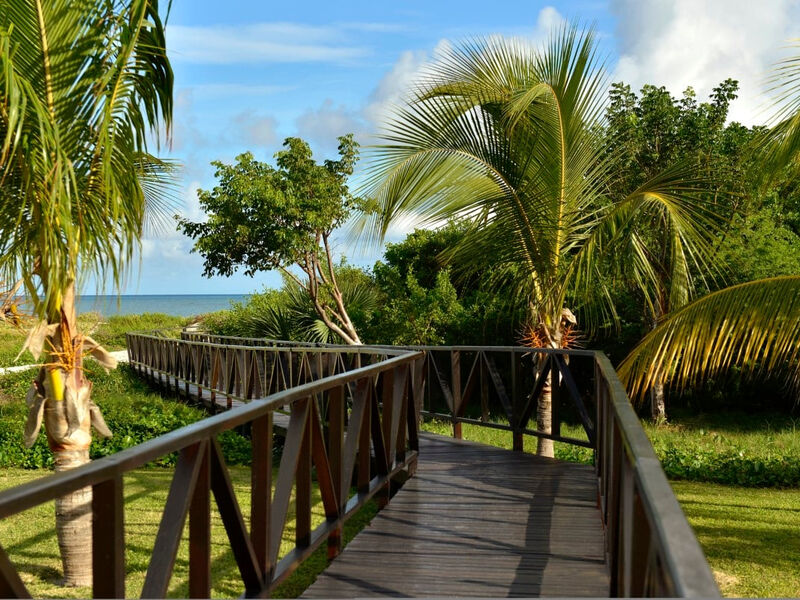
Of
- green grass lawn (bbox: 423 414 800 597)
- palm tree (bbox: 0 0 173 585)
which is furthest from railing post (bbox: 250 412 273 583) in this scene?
green grass lawn (bbox: 423 414 800 597)

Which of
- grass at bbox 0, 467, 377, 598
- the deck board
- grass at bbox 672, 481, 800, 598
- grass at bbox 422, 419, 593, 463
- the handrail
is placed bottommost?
grass at bbox 0, 467, 377, 598

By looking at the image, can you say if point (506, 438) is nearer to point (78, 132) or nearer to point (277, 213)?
point (277, 213)

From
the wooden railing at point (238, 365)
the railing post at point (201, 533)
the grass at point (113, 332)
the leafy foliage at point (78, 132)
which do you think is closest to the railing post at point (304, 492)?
the railing post at point (201, 533)

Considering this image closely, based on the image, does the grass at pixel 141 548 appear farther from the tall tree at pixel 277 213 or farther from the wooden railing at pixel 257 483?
the tall tree at pixel 277 213

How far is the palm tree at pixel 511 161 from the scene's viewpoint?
29.6 feet

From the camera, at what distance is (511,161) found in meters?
9.33

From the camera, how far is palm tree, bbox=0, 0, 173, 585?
6.03 metres

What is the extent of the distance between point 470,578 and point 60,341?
444 cm

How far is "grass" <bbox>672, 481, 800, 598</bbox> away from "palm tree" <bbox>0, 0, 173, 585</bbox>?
19.3 ft

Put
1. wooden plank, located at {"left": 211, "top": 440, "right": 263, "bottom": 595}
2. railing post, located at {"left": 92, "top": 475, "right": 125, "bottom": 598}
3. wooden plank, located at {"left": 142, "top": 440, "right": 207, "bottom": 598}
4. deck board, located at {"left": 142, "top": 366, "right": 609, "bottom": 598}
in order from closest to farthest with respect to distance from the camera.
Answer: railing post, located at {"left": 92, "top": 475, "right": 125, "bottom": 598} → wooden plank, located at {"left": 142, "top": 440, "right": 207, "bottom": 598} → wooden plank, located at {"left": 211, "top": 440, "right": 263, "bottom": 595} → deck board, located at {"left": 142, "top": 366, "right": 609, "bottom": 598}

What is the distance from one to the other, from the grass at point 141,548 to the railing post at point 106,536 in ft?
13.6

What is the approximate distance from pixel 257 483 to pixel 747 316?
4464 mm

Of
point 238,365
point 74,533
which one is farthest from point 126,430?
point 74,533

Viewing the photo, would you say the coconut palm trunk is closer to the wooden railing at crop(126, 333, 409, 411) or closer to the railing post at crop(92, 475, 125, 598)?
the wooden railing at crop(126, 333, 409, 411)
